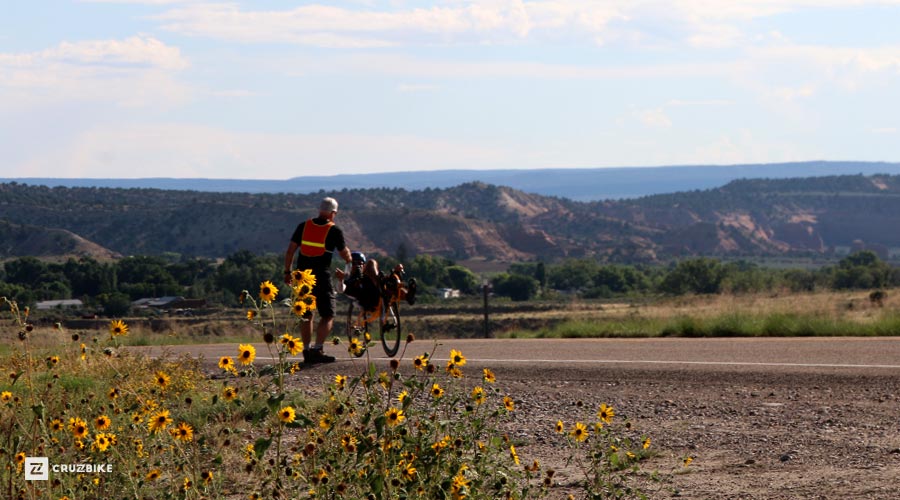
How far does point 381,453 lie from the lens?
5.18m

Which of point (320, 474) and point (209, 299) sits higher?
point (320, 474)

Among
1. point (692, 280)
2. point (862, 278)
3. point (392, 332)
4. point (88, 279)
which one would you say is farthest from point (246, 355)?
point (692, 280)

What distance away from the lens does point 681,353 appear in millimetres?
14859

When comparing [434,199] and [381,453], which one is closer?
[381,453]

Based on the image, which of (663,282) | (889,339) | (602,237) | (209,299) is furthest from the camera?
(602,237)

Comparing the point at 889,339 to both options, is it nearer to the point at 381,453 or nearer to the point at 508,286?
the point at 381,453

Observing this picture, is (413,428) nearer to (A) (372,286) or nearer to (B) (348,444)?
(B) (348,444)

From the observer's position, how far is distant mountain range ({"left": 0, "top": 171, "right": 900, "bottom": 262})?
106125 millimetres

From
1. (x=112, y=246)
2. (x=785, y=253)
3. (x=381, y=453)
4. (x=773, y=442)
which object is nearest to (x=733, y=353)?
(x=773, y=442)

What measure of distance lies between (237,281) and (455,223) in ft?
238

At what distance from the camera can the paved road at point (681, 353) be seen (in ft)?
43.5

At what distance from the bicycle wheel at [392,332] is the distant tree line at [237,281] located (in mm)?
25179

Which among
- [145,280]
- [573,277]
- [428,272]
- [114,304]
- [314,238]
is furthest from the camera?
[573,277]

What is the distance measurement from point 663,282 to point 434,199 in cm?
9521
